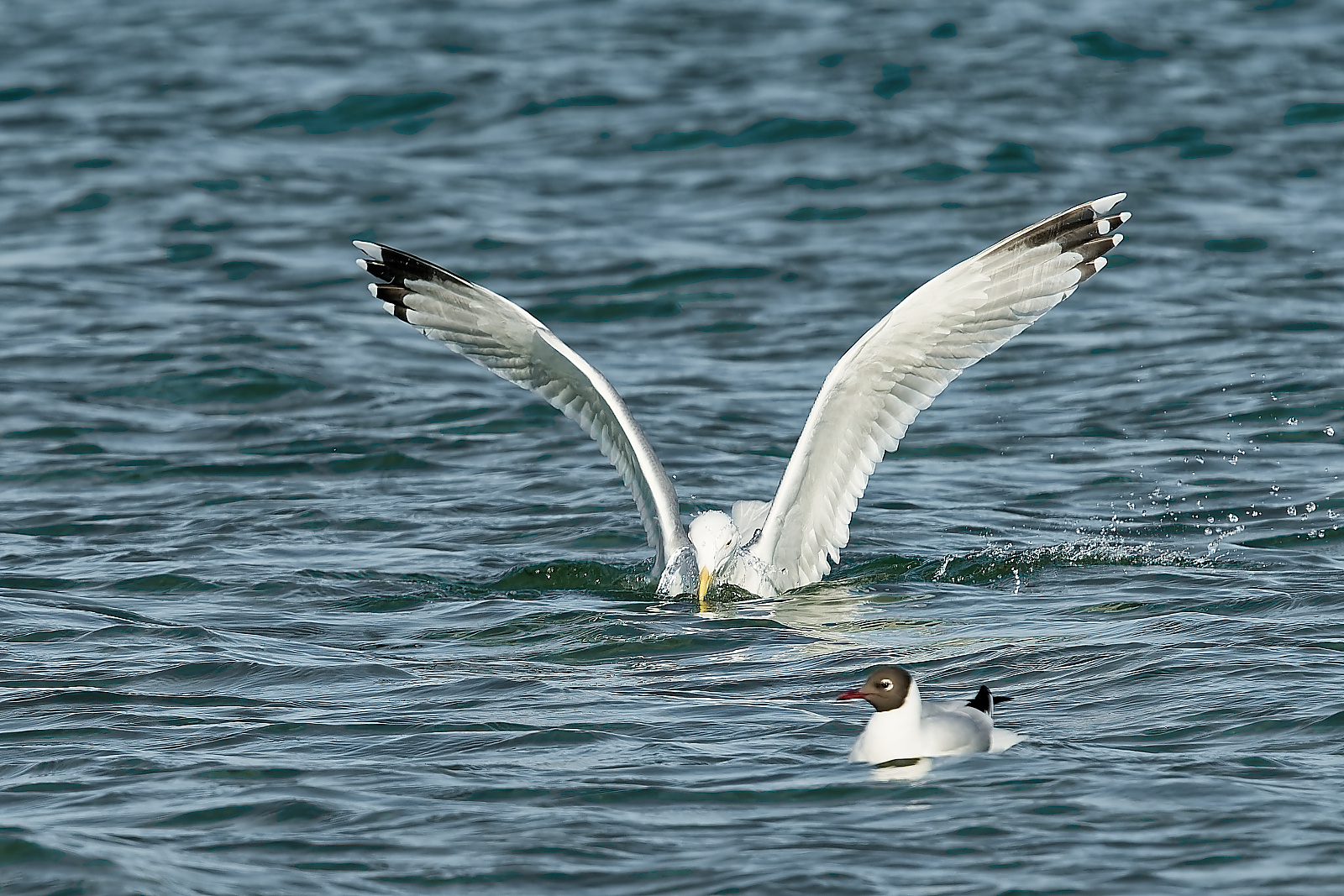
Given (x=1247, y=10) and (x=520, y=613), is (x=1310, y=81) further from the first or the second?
(x=520, y=613)

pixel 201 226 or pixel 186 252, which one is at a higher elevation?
pixel 201 226

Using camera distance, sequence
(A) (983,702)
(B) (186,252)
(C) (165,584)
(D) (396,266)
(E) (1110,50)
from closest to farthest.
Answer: (A) (983,702) < (C) (165,584) < (D) (396,266) < (B) (186,252) < (E) (1110,50)

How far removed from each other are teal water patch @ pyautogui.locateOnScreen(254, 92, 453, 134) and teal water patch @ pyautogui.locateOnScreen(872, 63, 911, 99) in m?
5.33

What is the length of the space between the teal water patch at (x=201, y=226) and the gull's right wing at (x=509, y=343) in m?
9.46

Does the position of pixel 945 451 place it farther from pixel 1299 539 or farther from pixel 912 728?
pixel 912 728

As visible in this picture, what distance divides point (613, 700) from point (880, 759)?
1553 millimetres

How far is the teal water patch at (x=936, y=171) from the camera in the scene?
2045 centimetres

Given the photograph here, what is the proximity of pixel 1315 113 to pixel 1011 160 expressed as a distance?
3784mm

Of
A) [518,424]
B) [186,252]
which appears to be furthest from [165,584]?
[186,252]

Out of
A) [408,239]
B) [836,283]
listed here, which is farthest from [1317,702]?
[408,239]

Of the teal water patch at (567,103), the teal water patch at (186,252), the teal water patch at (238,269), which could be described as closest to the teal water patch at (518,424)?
the teal water patch at (238,269)

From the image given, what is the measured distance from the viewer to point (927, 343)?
9.44 meters

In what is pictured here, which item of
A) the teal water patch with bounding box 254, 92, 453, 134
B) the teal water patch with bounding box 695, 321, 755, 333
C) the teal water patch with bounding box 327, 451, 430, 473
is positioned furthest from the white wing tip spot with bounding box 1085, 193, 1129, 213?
the teal water patch with bounding box 254, 92, 453, 134

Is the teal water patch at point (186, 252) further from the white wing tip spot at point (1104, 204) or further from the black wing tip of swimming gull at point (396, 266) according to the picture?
the white wing tip spot at point (1104, 204)
